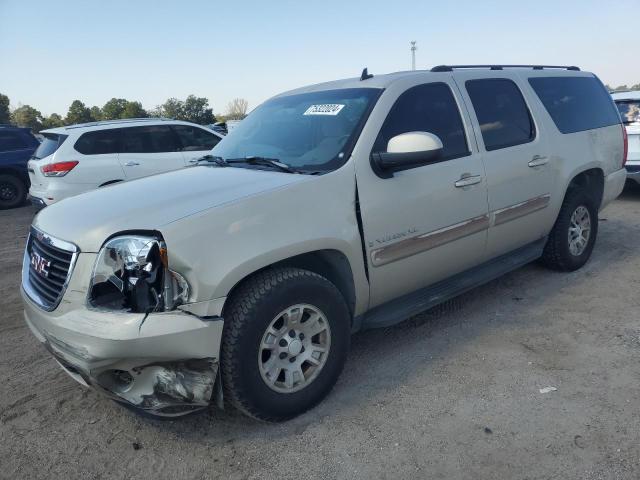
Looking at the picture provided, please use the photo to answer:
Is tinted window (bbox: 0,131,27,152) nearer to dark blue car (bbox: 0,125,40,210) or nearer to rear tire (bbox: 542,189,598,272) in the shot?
dark blue car (bbox: 0,125,40,210)

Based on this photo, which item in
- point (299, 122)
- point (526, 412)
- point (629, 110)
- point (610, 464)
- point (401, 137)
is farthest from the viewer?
point (629, 110)

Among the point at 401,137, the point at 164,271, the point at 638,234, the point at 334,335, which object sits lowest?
the point at 638,234

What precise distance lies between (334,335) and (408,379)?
2.10ft

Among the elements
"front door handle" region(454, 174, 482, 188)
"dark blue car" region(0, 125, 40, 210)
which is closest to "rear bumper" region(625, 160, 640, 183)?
"front door handle" region(454, 174, 482, 188)

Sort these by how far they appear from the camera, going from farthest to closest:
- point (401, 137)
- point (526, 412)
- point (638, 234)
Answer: point (638, 234), point (401, 137), point (526, 412)

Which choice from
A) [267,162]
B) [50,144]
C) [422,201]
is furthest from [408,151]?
[50,144]

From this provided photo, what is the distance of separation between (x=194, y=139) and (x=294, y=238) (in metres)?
6.85

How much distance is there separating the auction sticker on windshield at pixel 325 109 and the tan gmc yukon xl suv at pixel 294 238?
0.04ft

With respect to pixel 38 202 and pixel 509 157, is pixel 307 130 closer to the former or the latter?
pixel 509 157

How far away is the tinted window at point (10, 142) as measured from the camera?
439 inches

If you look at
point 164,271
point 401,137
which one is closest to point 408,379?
point 401,137

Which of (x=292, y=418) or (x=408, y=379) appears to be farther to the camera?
(x=408, y=379)

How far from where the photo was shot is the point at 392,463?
7.86 feet

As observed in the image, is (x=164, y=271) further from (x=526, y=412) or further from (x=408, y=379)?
(x=526, y=412)
